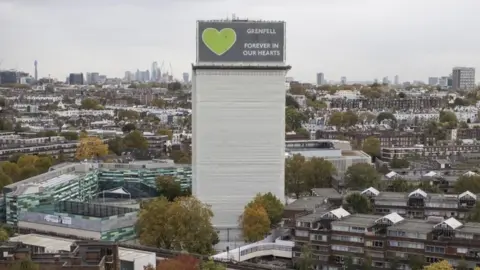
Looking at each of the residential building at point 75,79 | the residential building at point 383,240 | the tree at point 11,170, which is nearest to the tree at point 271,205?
the residential building at point 383,240

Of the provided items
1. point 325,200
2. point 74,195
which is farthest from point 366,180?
point 74,195

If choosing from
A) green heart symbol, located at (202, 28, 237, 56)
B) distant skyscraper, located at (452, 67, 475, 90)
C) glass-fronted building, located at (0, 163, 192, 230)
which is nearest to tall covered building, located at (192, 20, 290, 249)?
green heart symbol, located at (202, 28, 237, 56)

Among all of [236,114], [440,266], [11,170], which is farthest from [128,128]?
[440,266]

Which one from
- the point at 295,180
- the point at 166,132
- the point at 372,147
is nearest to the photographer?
the point at 295,180

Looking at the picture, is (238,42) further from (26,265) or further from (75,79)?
(75,79)

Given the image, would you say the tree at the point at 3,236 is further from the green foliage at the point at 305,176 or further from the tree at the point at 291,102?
the tree at the point at 291,102
